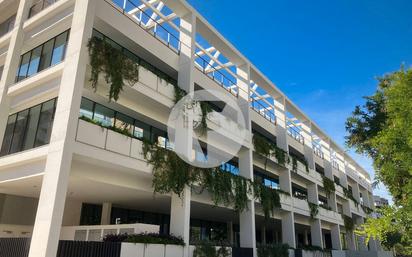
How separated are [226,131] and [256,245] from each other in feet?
27.0

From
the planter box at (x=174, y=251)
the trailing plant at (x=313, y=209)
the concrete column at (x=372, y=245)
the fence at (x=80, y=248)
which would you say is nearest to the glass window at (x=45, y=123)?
the fence at (x=80, y=248)

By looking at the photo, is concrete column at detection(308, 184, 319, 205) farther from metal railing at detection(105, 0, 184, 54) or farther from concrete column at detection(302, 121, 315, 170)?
metal railing at detection(105, 0, 184, 54)

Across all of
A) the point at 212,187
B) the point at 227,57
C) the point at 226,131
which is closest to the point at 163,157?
the point at 212,187

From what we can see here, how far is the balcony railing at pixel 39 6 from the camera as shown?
20.6 meters

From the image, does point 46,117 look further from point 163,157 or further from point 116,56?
point 163,157

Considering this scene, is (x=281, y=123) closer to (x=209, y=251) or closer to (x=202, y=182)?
(x=202, y=182)

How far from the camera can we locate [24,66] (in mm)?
20531

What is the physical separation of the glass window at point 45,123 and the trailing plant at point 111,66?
2644mm

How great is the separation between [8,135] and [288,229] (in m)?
22.1

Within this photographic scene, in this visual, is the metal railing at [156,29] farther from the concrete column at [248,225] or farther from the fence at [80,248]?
the fence at [80,248]

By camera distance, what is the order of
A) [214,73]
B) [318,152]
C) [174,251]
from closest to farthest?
1. [174,251]
2. [214,73]
3. [318,152]

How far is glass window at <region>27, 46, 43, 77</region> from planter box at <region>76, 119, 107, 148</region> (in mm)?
6615
